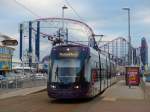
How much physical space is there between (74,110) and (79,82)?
186 inches

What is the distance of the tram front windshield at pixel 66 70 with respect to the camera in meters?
25.4

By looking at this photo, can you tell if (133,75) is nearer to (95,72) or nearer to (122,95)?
(122,95)

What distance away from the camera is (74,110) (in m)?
20.8

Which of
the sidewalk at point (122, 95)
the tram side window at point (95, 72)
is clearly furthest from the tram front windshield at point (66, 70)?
the sidewalk at point (122, 95)

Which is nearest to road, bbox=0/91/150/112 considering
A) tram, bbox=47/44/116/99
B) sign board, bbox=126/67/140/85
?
tram, bbox=47/44/116/99

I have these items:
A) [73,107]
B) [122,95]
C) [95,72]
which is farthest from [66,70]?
[122,95]

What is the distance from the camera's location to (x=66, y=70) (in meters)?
25.6

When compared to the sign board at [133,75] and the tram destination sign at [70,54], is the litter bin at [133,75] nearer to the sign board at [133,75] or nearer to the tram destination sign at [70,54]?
the sign board at [133,75]

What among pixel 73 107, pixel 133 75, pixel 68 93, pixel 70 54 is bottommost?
pixel 73 107

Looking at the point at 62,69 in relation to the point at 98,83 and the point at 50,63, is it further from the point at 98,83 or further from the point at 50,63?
the point at 98,83

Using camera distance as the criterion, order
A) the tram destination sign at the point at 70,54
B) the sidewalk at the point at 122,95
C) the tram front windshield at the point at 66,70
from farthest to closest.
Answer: the sidewalk at the point at 122,95
the tram destination sign at the point at 70,54
the tram front windshield at the point at 66,70

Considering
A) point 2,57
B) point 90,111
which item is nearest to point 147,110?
point 90,111

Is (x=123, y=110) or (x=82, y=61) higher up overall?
(x=82, y=61)

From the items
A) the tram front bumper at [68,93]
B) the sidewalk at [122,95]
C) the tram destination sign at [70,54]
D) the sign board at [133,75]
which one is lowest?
the sidewalk at [122,95]
